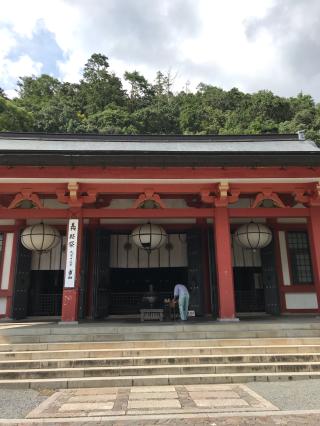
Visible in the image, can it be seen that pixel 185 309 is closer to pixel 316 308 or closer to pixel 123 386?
pixel 123 386

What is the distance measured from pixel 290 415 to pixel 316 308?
7415mm

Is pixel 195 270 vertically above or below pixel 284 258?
below

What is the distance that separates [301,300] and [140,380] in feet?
23.1

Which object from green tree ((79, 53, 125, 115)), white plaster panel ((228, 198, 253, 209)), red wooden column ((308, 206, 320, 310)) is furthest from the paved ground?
green tree ((79, 53, 125, 115))

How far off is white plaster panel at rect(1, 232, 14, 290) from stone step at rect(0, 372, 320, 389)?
17.8 ft

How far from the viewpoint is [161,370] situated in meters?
6.44

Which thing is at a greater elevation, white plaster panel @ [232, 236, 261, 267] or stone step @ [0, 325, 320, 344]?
white plaster panel @ [232, 236, 261, 267]

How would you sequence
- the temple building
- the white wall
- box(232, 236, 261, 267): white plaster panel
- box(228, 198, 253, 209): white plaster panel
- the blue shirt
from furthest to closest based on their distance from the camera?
box(232, 236, 261, 267): white plaster panel, the white wall, box(228, 198, 253, 209): white plaster panel, the blue shirt, the temple building

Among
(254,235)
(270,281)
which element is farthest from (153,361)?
(270,281)

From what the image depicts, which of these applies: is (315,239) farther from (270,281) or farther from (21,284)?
(21,284)

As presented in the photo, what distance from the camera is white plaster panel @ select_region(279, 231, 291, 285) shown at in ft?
37.4

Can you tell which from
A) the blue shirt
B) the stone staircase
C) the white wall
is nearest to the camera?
the stone staircase

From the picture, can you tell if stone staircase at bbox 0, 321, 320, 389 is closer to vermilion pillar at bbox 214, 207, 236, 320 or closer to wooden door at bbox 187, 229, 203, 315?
vermilion pillar at bbox 214, 207, 236, 320

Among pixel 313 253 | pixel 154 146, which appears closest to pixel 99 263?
pixel 154 146
